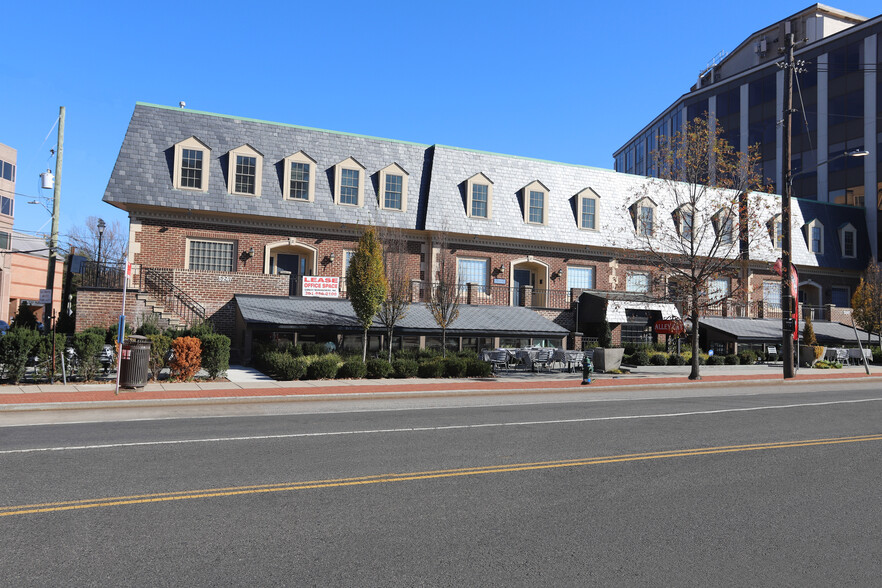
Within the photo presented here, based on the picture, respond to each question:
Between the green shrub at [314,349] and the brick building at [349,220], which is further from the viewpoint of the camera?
the brick building at [349,220]

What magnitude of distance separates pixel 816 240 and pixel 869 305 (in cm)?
639

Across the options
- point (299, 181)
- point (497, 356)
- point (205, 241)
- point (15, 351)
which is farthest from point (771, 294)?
point (15, 351)

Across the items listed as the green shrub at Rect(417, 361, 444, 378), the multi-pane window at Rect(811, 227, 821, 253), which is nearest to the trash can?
the green shrub at Rect(417, 361, 444, 378)

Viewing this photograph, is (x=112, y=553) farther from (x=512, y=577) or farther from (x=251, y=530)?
(x=512, y=577)

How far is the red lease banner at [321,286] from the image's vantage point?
27.1 meters

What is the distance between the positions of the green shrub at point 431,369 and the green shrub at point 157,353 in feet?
26.5

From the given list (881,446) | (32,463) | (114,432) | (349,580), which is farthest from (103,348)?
(881,446)

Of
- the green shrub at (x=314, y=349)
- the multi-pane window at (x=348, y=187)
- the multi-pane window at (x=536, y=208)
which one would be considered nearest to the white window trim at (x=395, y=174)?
the multi-pane window at (x=348, y=187)

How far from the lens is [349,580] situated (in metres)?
4.35

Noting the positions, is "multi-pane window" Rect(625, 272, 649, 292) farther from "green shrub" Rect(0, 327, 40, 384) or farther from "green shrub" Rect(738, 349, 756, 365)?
Result: "green shrub" Rect(0, 327, 40, 384)

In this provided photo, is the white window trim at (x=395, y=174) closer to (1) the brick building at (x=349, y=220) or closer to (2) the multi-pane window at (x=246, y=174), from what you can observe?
(1) the brick building at (x=349, y=220)

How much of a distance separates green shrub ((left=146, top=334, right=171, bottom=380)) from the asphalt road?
705 centimetres

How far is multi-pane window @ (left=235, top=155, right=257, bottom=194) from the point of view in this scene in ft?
91.8

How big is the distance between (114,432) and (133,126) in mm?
20925
